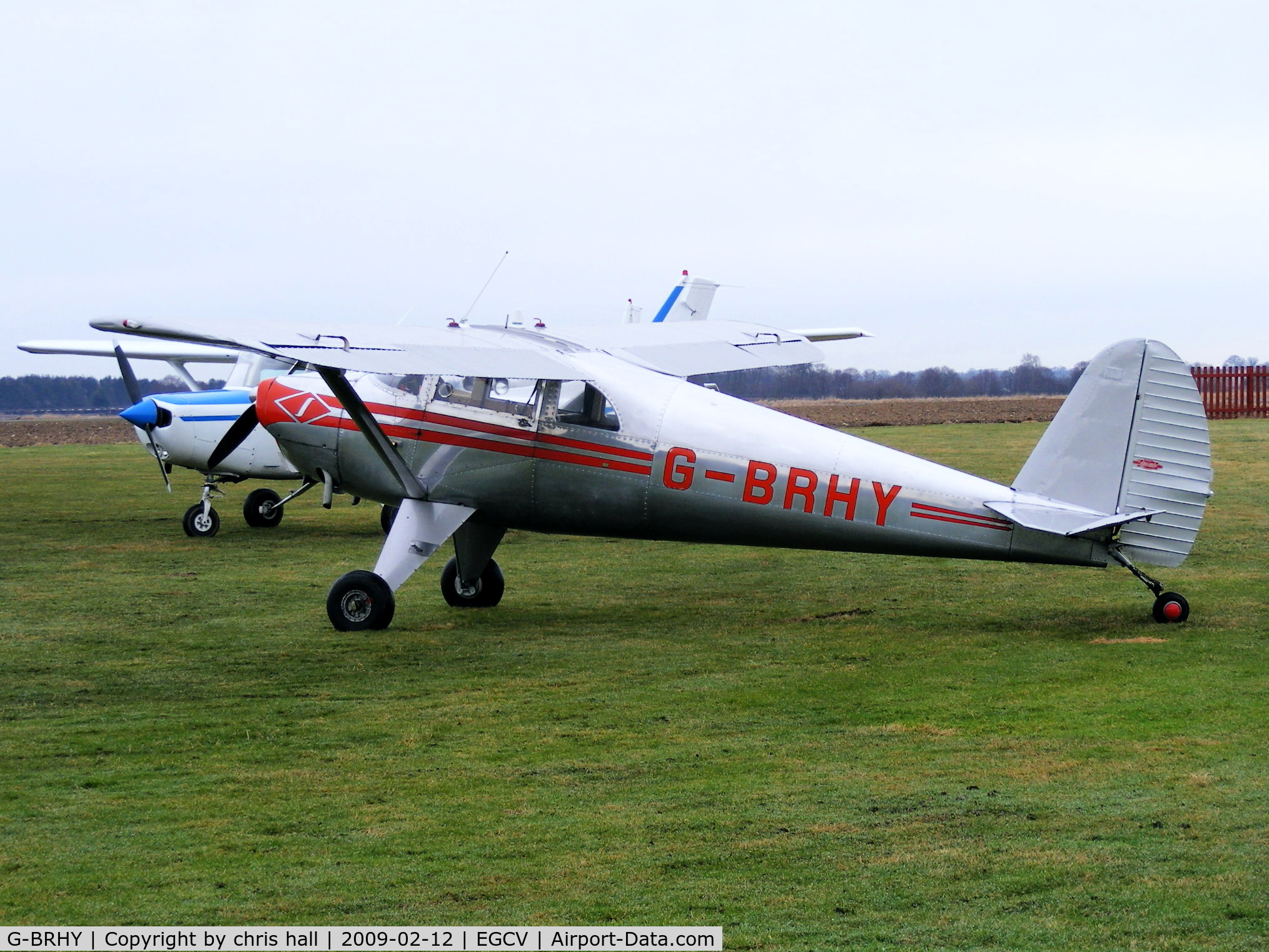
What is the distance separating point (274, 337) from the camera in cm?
937

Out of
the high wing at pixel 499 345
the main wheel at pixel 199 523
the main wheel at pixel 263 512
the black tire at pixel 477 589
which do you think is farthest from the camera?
the main wheel at pixel 263 512

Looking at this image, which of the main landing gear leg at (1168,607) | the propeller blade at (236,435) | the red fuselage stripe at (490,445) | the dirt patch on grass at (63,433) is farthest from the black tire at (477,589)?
the dirt patch on grass at (63,433)

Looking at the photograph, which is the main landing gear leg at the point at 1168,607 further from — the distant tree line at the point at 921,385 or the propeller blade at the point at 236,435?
the distant tree line at the point at 921,385

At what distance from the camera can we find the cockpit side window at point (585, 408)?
34.8 feet

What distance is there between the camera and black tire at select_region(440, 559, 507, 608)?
12.0m

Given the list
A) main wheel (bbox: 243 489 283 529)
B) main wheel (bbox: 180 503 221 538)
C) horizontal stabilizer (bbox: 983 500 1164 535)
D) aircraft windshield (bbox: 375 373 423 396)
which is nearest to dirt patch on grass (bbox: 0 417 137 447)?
main wheel (bbox: 243 489 283 529)

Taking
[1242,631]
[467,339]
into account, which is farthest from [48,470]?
[1242,631]

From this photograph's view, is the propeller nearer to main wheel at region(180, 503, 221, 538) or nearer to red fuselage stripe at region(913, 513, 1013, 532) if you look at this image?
main wheel at region(180, 503, 221, 538)

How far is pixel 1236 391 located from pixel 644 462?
3863 cm

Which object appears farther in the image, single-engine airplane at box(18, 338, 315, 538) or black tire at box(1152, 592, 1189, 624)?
single-engine airplane at box(18, 338, 315, 538)

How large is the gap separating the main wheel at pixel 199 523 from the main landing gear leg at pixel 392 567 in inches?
300

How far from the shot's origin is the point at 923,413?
58281 mm

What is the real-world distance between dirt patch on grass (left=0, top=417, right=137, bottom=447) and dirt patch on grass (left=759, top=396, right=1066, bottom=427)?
27587 mm

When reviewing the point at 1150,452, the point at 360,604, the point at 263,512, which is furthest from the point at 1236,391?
the point at 360,604
